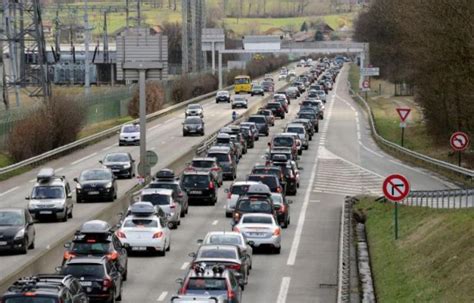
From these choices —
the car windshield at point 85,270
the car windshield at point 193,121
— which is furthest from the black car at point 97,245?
the car windshield at point 193,121

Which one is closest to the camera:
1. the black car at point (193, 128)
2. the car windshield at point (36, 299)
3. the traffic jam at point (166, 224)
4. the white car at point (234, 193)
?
the car windshield at point (36, 299)

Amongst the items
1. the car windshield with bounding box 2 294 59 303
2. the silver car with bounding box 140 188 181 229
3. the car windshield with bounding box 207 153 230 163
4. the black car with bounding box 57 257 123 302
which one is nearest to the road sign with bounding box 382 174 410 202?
the black car with bounding box 57 257 123 302

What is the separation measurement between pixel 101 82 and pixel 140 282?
14871 cm

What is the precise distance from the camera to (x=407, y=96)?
136000 mm

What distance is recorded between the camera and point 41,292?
18984mm

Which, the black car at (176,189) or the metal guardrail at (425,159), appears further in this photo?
the metal guardrail at (425,159)

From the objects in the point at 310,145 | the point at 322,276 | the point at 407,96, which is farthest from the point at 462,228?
the point at 407,96

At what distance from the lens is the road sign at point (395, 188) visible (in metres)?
29.8

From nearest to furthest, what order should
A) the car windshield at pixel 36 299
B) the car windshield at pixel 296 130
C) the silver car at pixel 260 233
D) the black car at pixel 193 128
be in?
1. the car windshield at pixel 36 299
2. the silver car at pixel 260 233
3. the car windshield at pixel 296 130
4. the black car at pixel 193 128

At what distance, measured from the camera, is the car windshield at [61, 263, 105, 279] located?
23.8 metres

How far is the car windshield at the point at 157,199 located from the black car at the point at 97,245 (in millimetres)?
10338

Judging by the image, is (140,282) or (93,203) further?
(93,203)

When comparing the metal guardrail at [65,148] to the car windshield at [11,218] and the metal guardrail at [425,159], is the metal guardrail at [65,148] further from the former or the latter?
the car windshield at [11,218]

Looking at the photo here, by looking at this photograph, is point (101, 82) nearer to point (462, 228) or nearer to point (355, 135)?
point (355, 135)
